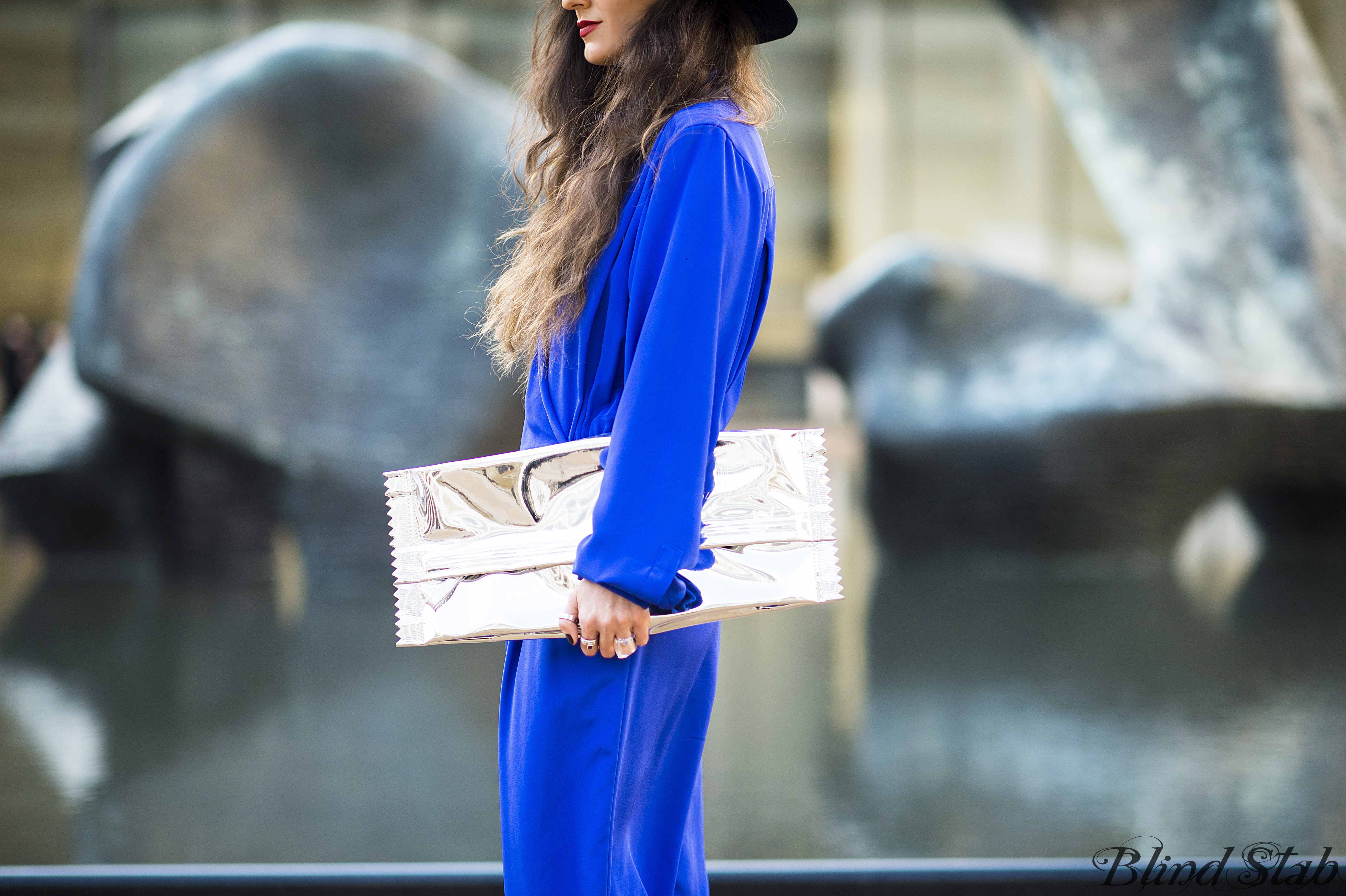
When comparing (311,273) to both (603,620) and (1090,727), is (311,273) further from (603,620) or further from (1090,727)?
(603,620)

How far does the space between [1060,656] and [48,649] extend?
3.61 metres

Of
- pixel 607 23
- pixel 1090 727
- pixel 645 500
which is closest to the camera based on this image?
pixel 645 500

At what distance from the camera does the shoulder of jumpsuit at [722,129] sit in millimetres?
1177

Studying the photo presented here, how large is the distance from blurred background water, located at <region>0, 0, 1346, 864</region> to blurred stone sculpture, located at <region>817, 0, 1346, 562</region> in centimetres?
5

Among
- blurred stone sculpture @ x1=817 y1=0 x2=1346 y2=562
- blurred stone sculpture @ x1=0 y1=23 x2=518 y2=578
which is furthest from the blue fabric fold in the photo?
blurred stone sculpture @ x1=817 y1=0 x2=1346 y2=562

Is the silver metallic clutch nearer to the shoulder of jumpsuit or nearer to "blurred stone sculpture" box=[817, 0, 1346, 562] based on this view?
the shoulder of jumpsuit

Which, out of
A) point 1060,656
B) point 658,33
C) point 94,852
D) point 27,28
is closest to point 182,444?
point 94,852

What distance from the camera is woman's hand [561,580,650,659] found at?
111cm

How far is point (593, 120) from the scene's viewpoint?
4.34ft

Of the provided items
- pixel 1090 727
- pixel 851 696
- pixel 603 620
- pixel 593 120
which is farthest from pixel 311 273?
pixel 603 620

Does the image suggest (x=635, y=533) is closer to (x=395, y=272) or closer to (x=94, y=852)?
(x=94, y=852)

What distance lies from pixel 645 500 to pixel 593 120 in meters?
0.48

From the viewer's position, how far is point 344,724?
3.32m

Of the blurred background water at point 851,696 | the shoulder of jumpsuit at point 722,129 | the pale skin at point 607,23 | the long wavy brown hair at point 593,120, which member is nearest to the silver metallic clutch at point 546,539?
the long wavy brown hair at point 593,120
